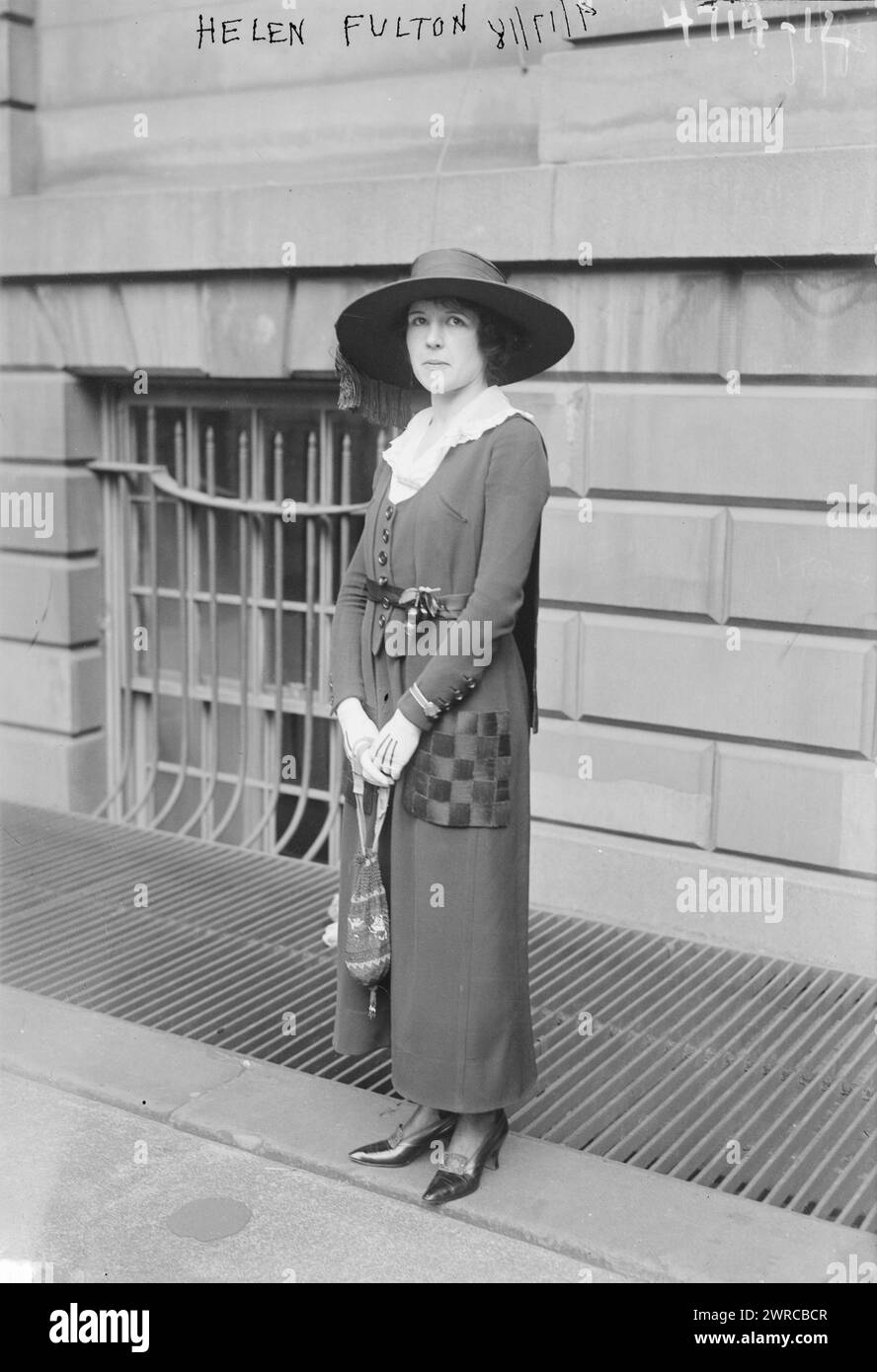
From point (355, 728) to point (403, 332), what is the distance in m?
1.03

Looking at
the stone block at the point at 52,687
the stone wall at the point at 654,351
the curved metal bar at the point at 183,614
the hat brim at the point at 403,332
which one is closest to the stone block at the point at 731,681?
the stone wall at the point at 654,351

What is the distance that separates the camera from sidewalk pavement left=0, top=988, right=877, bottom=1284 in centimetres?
340

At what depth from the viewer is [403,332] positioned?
3838 mm

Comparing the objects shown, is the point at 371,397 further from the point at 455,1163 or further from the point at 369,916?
the point at 455,1163

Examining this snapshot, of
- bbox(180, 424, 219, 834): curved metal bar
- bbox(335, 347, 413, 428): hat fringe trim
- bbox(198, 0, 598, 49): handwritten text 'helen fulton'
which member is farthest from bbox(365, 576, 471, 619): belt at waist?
bbox(180, 424, 219, 834): curved metal bar

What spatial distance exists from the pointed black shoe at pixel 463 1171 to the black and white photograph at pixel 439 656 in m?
0.01

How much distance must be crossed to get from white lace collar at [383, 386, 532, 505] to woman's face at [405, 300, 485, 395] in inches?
2.9

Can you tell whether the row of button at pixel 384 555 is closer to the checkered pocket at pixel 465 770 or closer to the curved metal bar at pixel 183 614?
the checkered pocket at pixel 465 770

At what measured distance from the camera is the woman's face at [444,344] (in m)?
3.58

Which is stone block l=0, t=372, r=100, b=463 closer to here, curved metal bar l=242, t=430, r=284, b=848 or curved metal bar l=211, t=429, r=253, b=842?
curved metal bar l=211, t=429, r=253, b=842

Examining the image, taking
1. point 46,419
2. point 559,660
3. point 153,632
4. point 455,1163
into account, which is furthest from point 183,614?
point 455,1163

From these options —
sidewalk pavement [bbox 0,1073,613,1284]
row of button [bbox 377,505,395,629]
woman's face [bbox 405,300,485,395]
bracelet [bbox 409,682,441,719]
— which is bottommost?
sidewalk pavement [bbox 0,1073,613,1284]
